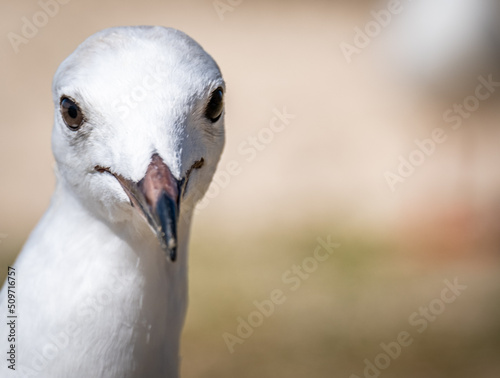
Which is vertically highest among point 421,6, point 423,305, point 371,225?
point 421,6

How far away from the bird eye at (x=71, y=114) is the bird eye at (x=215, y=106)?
36 centimetres

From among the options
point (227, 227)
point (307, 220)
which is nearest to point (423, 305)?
point (307, 220)

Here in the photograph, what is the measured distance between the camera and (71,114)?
1.98m

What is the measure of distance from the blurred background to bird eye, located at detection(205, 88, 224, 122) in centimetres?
349

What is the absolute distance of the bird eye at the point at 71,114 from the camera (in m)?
1.96

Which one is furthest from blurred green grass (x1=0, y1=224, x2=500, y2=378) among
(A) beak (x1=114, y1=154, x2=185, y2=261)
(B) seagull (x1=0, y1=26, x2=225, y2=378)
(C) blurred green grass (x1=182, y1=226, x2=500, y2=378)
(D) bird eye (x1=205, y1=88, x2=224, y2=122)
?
(A) beak (x1=114, y1=154, x2=185, y2=261)

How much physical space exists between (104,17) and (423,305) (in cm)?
469

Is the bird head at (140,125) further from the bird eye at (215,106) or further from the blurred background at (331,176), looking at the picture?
the blurred background at (331,176)

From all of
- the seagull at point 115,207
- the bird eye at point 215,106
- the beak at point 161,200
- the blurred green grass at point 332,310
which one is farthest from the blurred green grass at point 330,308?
the beak at point 161,200

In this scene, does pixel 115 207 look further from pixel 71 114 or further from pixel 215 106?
pixel 215 106

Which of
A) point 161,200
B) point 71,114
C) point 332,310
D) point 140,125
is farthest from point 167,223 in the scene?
point 332,310

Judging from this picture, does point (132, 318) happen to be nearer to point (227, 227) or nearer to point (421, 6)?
point (227, 227)

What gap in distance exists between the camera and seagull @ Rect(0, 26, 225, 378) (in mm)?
1851

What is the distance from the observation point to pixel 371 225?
715 centimetres
